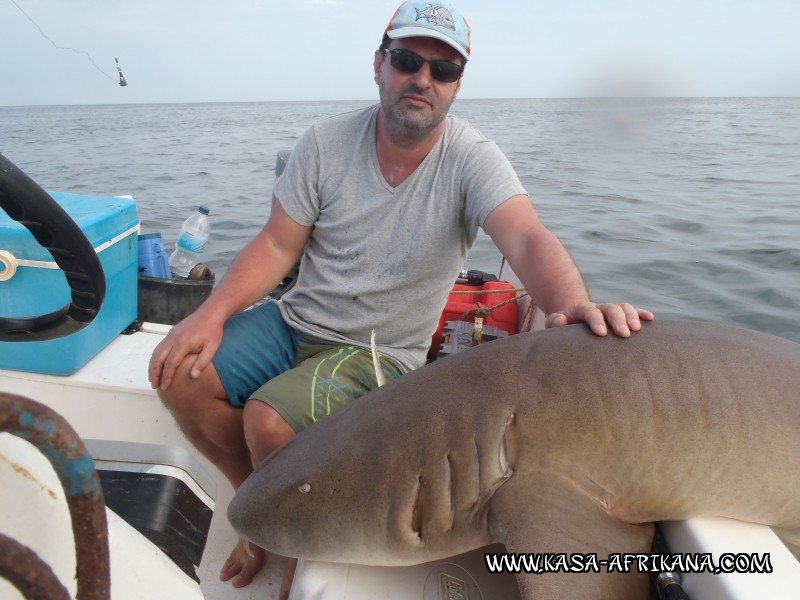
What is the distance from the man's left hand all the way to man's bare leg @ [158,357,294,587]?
1.15 metres

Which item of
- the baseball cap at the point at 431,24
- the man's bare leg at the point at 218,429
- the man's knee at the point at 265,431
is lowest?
the man's bare leg at the point at 218,429

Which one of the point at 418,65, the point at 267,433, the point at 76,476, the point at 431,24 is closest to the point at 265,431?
the point at 267,433

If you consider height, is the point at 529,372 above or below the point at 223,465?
above

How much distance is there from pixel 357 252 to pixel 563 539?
4.85 feet

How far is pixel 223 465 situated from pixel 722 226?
7894mm

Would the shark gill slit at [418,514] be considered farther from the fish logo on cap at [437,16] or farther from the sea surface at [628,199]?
the sea surface at [628,199]

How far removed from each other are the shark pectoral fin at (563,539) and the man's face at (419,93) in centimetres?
150

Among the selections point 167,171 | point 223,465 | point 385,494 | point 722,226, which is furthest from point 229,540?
point 167,171

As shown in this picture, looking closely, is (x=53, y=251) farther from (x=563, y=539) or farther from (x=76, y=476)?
(x=563, y=539)

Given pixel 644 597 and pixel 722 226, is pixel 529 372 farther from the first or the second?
pixel 722 226

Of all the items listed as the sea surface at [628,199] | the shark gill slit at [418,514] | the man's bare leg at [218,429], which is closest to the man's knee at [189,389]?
the man's bare leg at [218,429]

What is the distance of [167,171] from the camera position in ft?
50.2

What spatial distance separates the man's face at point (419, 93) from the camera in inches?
97.9

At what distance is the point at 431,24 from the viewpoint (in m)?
2.48
